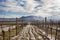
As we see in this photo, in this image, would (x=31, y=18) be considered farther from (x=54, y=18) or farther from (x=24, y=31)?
(x=54, y=18)

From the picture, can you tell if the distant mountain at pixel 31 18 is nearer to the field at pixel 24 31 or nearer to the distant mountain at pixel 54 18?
the field at pixel 24 31

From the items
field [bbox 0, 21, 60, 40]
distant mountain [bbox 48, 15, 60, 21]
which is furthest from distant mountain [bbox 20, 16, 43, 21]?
Answer: distant mountain [bbox 48, 15, 60, 21]

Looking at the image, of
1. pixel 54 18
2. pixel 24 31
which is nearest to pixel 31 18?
pixel 24 31

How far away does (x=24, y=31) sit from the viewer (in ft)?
13.1

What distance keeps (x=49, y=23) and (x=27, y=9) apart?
530 millimetres

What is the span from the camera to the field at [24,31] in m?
3.96

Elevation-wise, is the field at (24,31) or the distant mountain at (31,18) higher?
the distant mountain at (31,18)

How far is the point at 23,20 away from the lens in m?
4.00

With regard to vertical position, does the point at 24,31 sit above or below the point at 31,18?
below

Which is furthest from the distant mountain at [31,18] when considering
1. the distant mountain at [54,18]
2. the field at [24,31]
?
the distant mountain at [54,18]

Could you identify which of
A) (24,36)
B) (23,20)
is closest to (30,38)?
(24,36)

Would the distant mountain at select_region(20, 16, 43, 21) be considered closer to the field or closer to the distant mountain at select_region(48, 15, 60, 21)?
the field

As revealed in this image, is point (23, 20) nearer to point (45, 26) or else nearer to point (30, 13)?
point (30, 13)

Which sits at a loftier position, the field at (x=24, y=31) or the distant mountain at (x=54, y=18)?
the distant mountain at (x=54, y=18)
